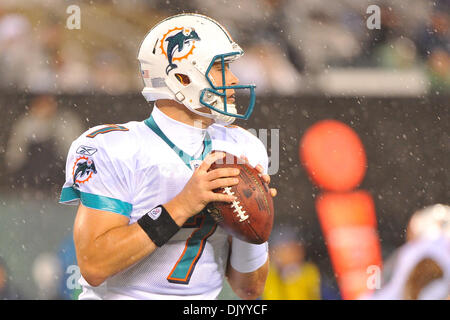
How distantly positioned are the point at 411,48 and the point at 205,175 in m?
3.55

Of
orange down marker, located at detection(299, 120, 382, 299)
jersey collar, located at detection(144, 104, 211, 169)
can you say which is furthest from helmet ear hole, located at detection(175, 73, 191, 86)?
orange down marker, located at detection(299, 120, 382, 299)

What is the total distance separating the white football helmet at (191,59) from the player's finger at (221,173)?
0.69 ft

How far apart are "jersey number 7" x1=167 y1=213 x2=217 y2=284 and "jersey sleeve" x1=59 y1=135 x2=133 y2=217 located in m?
A: 0.18

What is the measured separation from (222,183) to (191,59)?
0.39m

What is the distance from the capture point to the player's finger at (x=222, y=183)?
1.42 metres

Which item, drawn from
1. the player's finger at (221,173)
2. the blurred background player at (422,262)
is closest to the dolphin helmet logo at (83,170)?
the player's finger at (221,173)

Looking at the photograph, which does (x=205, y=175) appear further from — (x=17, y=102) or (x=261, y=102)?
(x=17, y=102)

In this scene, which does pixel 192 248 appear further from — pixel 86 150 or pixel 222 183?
pixel 86 150

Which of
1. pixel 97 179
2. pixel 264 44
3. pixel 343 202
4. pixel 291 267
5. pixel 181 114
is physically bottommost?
pixel 291 267

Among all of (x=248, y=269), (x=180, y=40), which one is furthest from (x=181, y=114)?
(x=248, y=269)

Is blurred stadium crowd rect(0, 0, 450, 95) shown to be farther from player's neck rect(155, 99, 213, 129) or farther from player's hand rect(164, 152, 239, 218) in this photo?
player's hand rect(164, 152, 239, 218)

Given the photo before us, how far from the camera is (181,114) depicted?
166 cm

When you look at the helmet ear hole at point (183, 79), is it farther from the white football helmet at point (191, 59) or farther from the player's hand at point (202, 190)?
the player's hand at point (202, 190)

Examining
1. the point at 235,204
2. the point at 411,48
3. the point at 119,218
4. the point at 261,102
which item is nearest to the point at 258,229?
the point at 235,204
